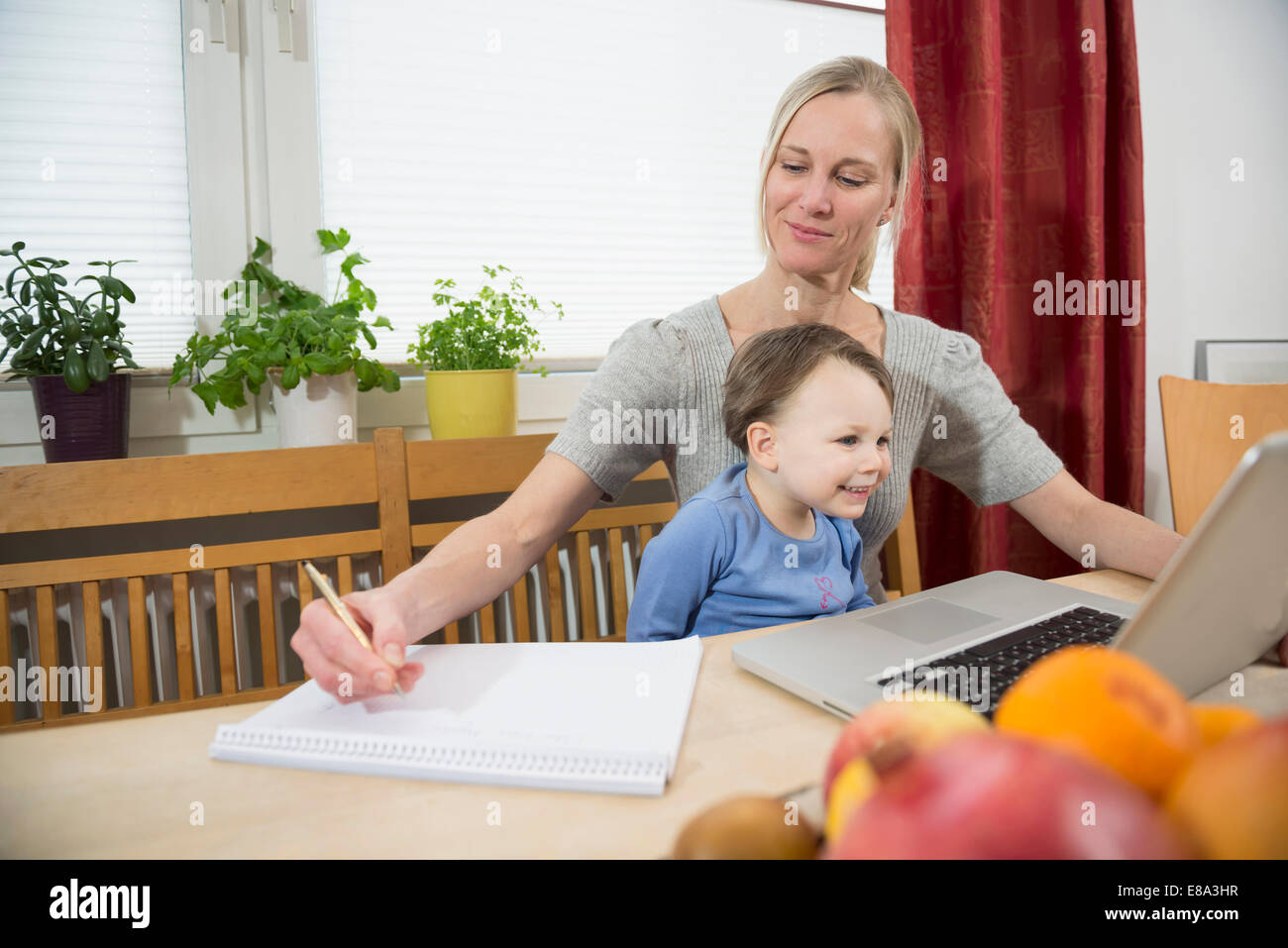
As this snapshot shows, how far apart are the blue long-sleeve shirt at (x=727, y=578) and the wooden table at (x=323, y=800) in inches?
14.4

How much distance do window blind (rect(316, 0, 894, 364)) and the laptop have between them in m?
1.07

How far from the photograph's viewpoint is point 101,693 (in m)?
1.29

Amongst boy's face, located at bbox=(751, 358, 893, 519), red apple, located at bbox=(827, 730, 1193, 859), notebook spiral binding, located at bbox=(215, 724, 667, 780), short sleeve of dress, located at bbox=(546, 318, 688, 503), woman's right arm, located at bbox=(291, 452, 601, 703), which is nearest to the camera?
red apple, located at bbox=(827, 730, 1193, 859)

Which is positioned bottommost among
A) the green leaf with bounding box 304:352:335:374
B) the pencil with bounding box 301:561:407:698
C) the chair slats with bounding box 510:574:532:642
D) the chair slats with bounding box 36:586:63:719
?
the chair slats with bounding box 510:574:532:642

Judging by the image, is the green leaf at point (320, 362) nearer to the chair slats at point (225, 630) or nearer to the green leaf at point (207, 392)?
the green leaf at point (207, 392)

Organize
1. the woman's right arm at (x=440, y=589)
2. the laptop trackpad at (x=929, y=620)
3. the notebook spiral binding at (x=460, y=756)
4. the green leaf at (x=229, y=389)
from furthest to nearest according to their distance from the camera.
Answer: the green leaf at (x=229, y=389) → the laptop trackpad at (x=929, y=620) → the woman's right arm at (x=440, y=589) → the notebook spiral binding at (x=460, y=756)

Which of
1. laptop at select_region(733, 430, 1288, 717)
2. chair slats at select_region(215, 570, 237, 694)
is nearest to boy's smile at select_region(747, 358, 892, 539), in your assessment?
laptop at select_region(733, 430, 1288, 717)

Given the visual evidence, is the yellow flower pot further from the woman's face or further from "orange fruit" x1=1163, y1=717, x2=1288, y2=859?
"orange fruit" x1=1163, y1=717, x2=1288, y2=859

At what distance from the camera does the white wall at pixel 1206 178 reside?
2193 millimetres

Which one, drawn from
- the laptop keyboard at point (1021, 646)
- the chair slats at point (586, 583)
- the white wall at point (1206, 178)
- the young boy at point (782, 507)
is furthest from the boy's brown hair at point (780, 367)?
the white wall at point (1206, 178)

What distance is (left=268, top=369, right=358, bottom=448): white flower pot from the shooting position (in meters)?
1.41

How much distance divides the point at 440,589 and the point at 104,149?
127 cm

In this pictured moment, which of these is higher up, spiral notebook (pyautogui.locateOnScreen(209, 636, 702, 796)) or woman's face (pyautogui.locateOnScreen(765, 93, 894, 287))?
woman's face (pyautogui.locateOnScreen(765, 93, 894, 287))
